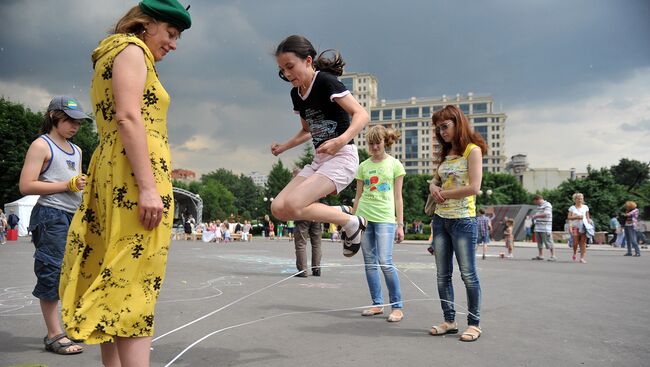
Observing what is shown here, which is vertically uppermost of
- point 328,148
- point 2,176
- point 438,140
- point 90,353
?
point 2,176

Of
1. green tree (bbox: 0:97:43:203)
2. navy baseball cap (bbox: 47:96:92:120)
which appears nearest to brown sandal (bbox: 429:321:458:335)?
navy baseball cap (bbox: 47:96:92:120)

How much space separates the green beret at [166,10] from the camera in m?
2.37

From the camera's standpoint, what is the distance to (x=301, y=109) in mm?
4074

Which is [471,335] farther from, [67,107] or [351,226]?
[67,107]

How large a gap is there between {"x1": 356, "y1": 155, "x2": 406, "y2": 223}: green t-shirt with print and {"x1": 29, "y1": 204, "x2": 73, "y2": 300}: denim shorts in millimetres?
2966

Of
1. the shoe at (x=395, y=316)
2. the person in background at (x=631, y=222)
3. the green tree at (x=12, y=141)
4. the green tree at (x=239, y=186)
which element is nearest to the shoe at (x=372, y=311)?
the shoe at (x=395, y=316)

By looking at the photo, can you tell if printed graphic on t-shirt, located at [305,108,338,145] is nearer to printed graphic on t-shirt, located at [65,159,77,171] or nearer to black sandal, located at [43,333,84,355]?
printed graphic on t-shirt, located at [65,159,77,171]

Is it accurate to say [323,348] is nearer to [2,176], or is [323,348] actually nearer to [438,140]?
[438,140]

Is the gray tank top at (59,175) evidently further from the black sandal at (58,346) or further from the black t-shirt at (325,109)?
the black t-shirt at (325,109)

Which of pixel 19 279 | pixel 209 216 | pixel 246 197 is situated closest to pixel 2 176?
pixel 19 279

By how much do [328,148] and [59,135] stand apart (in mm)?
2272

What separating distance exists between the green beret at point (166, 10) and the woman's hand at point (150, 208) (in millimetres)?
874

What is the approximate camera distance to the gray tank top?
12.5 feet

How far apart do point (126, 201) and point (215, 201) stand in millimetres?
121926
